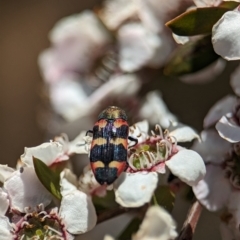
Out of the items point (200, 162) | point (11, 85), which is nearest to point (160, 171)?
point (200, 162)

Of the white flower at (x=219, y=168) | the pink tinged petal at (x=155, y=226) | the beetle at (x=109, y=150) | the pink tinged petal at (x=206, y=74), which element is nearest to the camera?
the pink tinged petal at (x=155, y=226)

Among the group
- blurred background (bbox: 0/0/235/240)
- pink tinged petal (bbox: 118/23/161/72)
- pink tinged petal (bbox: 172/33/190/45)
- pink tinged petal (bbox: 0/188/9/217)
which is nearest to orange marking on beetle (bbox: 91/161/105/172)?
pink tinged petal (bbox: 0/188/9/217)

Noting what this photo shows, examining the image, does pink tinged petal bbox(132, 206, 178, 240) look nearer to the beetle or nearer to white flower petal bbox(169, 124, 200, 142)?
the beetle

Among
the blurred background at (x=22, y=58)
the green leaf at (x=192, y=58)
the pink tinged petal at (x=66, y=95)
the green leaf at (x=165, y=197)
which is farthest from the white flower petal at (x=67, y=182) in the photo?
the blurred background at (x=22, y=58)

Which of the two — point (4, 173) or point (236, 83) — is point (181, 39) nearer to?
point (236, 83)

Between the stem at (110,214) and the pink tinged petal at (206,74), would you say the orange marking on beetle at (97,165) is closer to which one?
the stem at (110,214)
